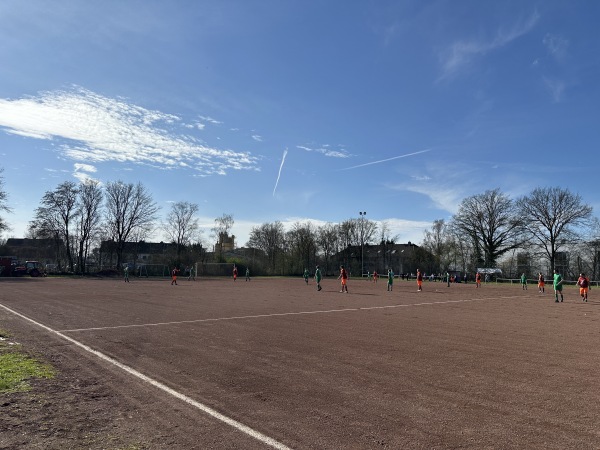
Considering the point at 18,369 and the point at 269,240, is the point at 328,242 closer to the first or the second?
the point at 269,240

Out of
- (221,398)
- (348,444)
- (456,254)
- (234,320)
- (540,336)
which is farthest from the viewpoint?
(456,254)

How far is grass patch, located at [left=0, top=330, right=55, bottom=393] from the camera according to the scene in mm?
6141

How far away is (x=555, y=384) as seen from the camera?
21.6 ft

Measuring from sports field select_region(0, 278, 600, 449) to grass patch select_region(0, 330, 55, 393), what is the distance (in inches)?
22.8

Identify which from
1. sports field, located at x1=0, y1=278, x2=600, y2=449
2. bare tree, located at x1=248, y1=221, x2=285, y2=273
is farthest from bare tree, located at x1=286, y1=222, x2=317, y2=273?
sports field, located at x1=0, y1=278, x2=600, y2=449

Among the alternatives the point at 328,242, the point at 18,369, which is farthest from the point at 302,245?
the point at 18,369

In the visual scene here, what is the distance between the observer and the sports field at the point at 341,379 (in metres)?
4.59

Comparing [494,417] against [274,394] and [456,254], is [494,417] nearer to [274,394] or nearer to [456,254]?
[274,394]

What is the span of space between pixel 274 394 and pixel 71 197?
73.1m

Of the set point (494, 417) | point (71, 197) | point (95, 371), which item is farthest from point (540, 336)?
point (71, 197)

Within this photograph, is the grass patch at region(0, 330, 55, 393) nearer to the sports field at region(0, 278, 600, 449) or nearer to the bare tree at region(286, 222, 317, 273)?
the sports field at region(0, 278, 600, 449)

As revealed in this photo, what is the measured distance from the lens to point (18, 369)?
704cm

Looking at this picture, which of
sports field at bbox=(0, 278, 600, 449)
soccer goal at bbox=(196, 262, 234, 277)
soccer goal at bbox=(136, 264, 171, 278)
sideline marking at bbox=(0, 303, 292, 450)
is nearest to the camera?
sideline marking at bbox=(0, 303, 292, 450)

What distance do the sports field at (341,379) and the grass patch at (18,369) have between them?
580 millimetres
